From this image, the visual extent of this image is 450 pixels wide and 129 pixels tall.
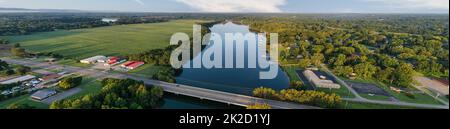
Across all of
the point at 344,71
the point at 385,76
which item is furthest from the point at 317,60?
the point at 385,76

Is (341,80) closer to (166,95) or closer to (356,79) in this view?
(356,79)

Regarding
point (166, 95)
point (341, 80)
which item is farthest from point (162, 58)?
point (341, 80)

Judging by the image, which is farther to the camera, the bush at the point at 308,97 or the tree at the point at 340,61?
the tree at the point at 340,61

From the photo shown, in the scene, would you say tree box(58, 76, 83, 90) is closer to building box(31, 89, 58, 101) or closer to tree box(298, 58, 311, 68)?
building box(31, 89, 58, 101)

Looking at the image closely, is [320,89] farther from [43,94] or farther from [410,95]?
[43,94]

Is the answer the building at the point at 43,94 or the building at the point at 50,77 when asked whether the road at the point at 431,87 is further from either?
the building at the point at 50,77

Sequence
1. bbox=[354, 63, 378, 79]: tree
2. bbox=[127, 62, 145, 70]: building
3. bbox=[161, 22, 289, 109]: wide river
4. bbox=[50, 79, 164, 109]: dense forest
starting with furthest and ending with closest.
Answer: bbox=[127, 62, 145, 70]: building → bbox=[354, 63, 378, 79]: tree → bbox=[161, 22, 289, 109]: wide river → bbox=[50, 79, 164, 109]: dense forest

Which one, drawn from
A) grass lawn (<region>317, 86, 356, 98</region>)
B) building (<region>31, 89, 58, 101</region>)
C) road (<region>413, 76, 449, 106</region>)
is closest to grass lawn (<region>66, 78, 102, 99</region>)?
building (<region>31, 89, 58, 101</region>)
